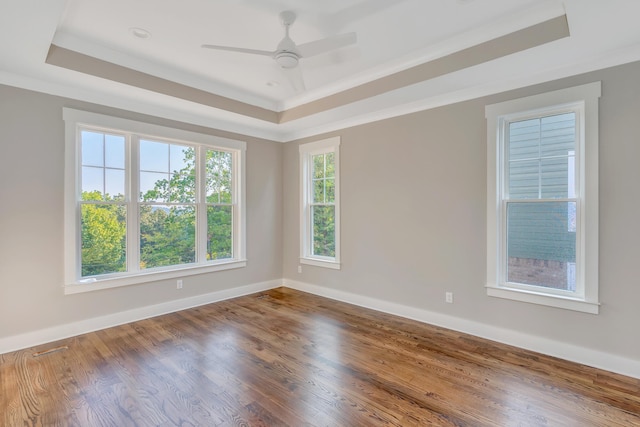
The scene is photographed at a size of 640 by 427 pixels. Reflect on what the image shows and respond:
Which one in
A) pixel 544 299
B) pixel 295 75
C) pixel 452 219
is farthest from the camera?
pixel 452 219

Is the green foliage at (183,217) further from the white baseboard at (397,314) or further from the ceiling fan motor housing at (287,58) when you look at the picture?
the ceiling fan motor housing at (287,58)

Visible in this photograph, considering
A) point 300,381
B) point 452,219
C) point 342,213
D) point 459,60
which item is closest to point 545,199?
point 452,219

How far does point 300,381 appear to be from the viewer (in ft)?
8.18

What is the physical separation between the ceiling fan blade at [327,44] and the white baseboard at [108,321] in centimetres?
356

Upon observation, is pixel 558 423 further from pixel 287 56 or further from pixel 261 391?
pixel 287 56

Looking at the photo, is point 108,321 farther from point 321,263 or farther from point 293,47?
point 293,47

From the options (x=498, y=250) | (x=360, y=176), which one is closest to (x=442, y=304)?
(x=498, y=250)

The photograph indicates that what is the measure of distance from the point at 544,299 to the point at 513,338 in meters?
0.52

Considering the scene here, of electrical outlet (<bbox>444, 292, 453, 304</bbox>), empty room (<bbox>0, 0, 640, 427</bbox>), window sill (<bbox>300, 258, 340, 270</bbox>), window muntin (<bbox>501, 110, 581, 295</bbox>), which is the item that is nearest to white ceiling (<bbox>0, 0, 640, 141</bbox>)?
empty room (<bbox>0, 0, 640, 427</bbox>)

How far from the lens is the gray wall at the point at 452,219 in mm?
2619

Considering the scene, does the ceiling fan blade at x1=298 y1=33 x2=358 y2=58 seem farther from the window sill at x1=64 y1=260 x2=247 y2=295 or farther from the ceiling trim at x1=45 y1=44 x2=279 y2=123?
the window sill at x1=64 y1=260 x2=247 y2=295

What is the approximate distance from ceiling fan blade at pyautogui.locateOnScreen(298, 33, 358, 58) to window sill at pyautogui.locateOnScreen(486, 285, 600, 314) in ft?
9.17

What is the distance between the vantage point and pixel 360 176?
4492 millimetres

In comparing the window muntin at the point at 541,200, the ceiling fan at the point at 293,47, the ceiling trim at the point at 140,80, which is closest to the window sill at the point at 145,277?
the ceiling trim at the point at 140,80
